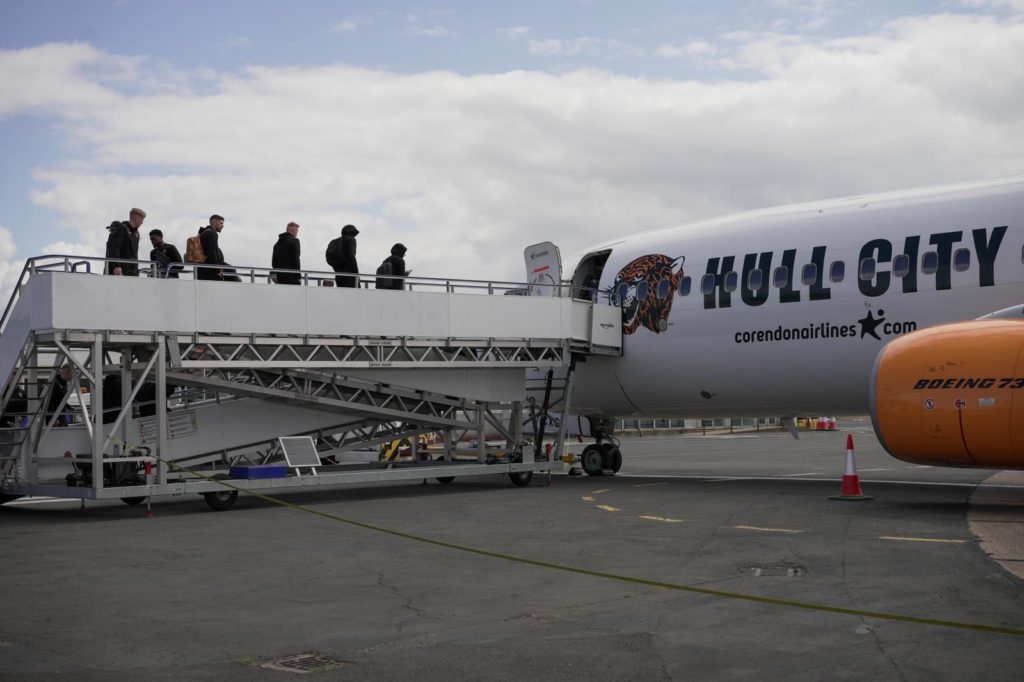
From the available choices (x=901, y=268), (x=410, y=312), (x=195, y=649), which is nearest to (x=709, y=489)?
(x=901, y=268)

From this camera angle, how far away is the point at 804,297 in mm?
18625

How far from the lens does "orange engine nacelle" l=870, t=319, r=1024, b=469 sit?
12906 millimetres

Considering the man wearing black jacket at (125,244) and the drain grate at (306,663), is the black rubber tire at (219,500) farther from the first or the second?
the drain grate at (306,663)

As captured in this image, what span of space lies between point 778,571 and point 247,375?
36.2 feet

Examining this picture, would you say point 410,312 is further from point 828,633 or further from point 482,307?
point 828,633

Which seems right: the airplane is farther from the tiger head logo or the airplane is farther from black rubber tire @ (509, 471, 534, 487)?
black rubber tire @ (509, 471, 534, 487)

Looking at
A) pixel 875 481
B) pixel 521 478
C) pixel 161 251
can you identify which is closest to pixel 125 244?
pixel 161 251

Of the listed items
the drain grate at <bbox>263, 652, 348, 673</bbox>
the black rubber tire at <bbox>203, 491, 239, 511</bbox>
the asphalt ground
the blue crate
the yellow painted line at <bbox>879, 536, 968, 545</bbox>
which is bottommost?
the drain grate at <bbox>263, 652, 348, 673</bbox>

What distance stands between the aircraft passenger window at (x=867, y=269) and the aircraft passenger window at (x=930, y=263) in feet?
2.89

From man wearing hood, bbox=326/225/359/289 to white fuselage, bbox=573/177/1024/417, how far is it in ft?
19.5

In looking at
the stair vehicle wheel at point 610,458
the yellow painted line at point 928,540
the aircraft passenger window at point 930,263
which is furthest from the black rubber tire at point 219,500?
the aircraft passenger window at point 930,263

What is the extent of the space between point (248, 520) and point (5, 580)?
17.1 feet

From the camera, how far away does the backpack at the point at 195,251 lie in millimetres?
17766

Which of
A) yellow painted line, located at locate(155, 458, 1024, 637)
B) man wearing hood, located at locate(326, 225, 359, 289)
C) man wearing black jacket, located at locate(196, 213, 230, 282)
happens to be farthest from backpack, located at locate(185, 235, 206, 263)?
yellow painted line, located at locate(155, 458, 1024, 637)
